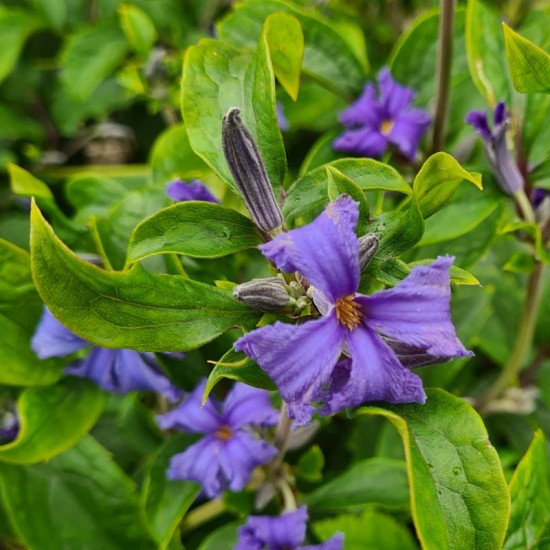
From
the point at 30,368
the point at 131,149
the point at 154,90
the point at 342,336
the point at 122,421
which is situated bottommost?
the point at 122,421

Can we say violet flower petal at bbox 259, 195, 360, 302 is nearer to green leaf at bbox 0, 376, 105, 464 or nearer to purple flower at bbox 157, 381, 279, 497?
purple flower at bbox 157, 381, 279, 497

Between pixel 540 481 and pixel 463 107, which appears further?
pixel 463 107

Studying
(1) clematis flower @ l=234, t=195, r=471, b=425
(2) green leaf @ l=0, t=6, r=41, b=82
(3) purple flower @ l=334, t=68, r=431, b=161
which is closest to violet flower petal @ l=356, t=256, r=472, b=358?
(1) clematis flower @ l=234, t=195, r=471, b=425

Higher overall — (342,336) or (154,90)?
(342,336)

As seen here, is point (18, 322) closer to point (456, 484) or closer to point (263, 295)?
point (263, 295)

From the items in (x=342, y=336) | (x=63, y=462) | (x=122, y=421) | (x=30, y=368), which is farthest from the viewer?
(x=122, y=421)

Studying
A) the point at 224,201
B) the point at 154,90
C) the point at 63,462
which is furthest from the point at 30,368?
the point at 154,90

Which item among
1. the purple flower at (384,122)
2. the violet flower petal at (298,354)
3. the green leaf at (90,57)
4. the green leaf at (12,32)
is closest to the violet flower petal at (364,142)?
the purple flower at (384,122)

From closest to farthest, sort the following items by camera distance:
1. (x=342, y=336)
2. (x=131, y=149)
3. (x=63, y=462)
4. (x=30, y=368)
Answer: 1. (x=342, y=336)
2. (x=30, y=368)
3. (x=63, y=462)
4. (x=131, y=149)

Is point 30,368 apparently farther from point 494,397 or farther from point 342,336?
point 494,397
